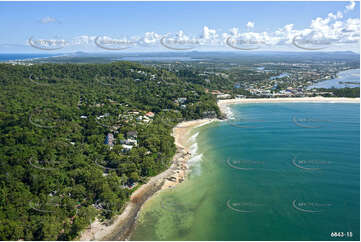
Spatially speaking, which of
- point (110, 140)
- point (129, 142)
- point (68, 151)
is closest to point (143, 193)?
point (129, 142)

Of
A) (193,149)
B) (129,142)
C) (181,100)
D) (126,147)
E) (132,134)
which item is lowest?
(193,149)

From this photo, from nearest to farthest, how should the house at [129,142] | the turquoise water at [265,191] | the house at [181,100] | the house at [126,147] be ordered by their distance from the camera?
the turquoise water at [265,191]
the house at [126,147]
the house at [129,142]
the house at [181,100]

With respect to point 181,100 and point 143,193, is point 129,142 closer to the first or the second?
point 143,193

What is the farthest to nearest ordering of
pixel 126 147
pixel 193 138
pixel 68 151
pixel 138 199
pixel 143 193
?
pixel 193 138 < pixel 126 147 < pixel 68 151 < pixel 143 193 < pixel 138 199

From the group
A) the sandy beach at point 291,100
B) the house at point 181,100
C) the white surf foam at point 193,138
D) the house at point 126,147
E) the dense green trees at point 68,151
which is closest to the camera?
the dense green trees at point 68,151

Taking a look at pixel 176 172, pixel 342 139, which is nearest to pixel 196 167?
pixel 176 172

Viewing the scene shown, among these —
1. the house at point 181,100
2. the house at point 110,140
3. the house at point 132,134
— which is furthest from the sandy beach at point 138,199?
the house at point 181,100

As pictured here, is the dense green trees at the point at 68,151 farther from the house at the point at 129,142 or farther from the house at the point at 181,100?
the house at the point at 181,100
